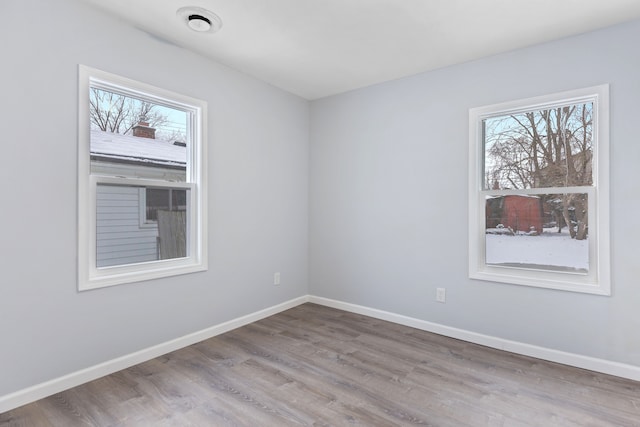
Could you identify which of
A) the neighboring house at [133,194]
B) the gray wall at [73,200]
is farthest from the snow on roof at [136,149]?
the gray wall at [73,200]

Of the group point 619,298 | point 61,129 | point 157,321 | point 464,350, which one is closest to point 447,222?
point 464,350

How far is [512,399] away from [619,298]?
1.12 meters

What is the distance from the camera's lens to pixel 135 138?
8.46 ft

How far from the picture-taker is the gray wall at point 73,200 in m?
1.93

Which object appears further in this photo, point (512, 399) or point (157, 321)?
point (157, 321)

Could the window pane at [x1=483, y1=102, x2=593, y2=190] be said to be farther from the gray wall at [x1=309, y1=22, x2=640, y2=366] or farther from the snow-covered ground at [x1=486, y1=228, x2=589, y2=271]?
the snow-covered ground at [x1=486, y1=228, x2=589, y2=271]

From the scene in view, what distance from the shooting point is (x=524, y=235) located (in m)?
2.80

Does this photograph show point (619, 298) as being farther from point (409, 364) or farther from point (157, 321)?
point (157, 321)

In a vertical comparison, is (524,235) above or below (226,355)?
above

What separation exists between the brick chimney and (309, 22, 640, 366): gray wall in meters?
1.91

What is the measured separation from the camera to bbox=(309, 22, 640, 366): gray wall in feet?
7.68

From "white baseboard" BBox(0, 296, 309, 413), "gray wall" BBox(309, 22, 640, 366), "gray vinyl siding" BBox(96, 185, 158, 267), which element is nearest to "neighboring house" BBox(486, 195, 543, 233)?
"gray wall" BBox(309, 22, 640, 366)

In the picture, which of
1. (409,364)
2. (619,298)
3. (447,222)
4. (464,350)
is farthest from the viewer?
(447,222)

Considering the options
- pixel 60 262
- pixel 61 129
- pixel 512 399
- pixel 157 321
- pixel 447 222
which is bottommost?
pixel 512 399
